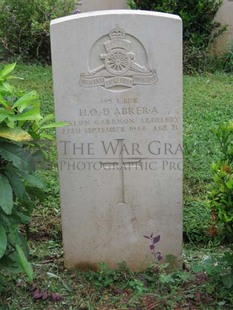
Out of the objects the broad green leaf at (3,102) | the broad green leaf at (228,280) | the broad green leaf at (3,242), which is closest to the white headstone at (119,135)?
the broad green leaf at (228,280)

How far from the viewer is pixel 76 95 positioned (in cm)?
366

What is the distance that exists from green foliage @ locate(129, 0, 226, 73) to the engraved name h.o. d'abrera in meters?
5.29

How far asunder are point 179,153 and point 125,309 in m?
0.96

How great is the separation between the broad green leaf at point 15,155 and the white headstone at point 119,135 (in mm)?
612

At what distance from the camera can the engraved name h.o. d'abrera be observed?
11.7 ft

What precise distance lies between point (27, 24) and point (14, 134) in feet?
19.8

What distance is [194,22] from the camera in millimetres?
9125

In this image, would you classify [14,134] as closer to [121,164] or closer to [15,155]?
[15,155]

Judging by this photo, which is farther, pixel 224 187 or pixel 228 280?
pixel 228 280

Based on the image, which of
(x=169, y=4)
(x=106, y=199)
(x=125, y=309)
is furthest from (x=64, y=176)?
(x=169, y=4)

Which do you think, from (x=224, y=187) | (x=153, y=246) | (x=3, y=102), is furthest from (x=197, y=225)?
(x=3, y=102)

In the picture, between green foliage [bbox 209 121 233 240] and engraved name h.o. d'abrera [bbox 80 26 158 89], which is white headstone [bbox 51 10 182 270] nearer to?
engraved name h.o. d'abrera [bbox 80 26 158 89]

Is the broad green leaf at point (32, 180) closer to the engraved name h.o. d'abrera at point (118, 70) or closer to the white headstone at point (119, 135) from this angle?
the white headstone at point (119, 135)

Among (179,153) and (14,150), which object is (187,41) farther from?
(14,150)
